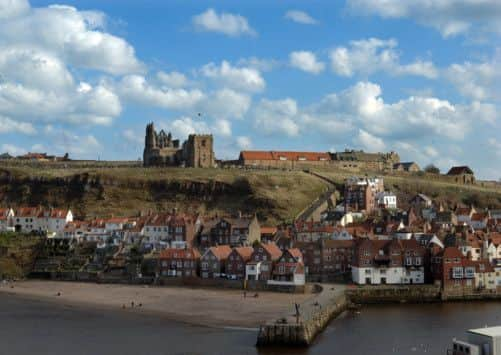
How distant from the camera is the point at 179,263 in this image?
69938mm

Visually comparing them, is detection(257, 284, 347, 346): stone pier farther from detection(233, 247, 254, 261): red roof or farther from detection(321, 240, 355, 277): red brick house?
detection(321, 240, 355, 277): red brick house

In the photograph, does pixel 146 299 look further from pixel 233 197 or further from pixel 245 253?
pixel 233 197

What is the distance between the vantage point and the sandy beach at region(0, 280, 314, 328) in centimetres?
5144

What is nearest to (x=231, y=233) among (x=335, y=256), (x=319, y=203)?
(x=335, y=256)

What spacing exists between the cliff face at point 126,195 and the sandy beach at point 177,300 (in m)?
34.3

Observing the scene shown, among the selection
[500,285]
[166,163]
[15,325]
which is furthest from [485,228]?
[166,163]

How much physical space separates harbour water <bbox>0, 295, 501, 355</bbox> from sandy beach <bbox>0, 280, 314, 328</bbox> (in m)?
2.24

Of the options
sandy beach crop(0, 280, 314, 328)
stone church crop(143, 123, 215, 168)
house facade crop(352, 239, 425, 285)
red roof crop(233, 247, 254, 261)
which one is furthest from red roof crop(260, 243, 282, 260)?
stone church crop(143, 123, 215, 168)

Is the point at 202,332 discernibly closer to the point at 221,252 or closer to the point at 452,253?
the point at 221,252

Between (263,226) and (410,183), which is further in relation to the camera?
(410,183)

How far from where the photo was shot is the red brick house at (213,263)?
223 feet

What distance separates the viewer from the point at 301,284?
62094 mm

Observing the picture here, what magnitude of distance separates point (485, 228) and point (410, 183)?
38.8 m

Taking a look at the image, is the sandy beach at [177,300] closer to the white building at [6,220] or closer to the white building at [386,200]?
the white building at [6,220]
